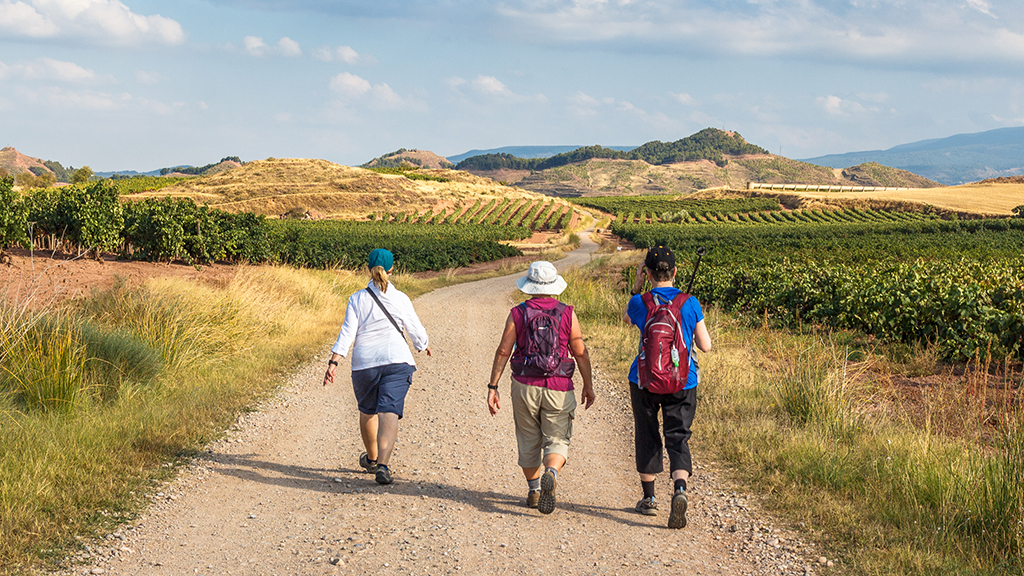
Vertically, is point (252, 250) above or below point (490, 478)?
above

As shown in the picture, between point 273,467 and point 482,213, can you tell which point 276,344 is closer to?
point 273,467

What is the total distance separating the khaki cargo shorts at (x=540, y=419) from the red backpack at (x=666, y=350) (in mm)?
672

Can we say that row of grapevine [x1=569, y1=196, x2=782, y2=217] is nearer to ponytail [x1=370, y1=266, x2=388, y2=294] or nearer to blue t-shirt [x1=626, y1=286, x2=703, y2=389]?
ponytail [x1=370, y1=266, x2=388, y2=294]

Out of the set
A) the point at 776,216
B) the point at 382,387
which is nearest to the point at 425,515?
the point at 382,387

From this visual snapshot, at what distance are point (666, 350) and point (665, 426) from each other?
692 millimetres

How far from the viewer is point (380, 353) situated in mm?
5922

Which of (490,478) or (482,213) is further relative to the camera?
(482,213)

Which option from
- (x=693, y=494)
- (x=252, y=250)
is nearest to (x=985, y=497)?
(x=693, y=494)

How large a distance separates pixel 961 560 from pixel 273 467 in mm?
5245

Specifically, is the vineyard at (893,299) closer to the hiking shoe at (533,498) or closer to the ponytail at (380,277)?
the hiking shoe at (533,498)

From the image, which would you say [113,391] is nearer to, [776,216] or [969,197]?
[776,216]

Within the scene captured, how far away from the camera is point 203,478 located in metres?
5.95

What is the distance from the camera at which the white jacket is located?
5.92m

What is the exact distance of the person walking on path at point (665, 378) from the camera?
4957 millimetres
